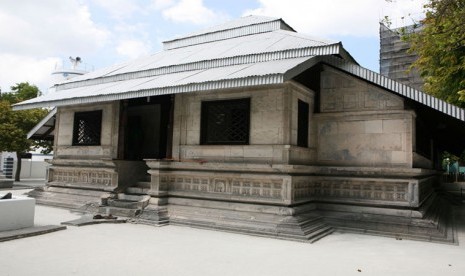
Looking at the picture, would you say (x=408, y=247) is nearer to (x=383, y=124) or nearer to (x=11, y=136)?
(x=383, y=124)

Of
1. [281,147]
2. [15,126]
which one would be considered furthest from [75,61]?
[281,147]

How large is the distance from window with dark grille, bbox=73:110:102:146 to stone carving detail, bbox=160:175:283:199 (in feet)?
12.5

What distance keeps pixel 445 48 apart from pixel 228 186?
24.2ft

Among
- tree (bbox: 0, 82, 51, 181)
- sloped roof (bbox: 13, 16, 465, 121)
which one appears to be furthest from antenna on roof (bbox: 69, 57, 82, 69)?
sloped roof (bbox: 13, 16, 465, 121)

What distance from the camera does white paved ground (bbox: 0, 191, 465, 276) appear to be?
5320 millimetres

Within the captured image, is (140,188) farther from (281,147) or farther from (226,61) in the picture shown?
(281,147)

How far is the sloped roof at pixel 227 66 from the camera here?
8.19m

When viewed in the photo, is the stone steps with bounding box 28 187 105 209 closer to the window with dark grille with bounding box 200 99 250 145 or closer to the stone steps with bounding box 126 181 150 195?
the stone steps with bounding box 126 181 150 195

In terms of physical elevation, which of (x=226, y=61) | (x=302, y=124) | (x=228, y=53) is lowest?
(x=302, y=124)

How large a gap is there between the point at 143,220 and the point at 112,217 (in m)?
0.97

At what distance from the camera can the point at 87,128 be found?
1279 cm

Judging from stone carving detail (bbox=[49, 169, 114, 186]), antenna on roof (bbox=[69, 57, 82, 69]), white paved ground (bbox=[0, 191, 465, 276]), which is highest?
antenna on roof (bbox=[69, 57, 82, 69])

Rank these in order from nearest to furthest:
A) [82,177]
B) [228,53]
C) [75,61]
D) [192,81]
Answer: [192,81]
[228,53]
[82,177]
[75,61]

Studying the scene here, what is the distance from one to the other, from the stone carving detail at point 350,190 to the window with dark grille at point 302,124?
1.05 metres
